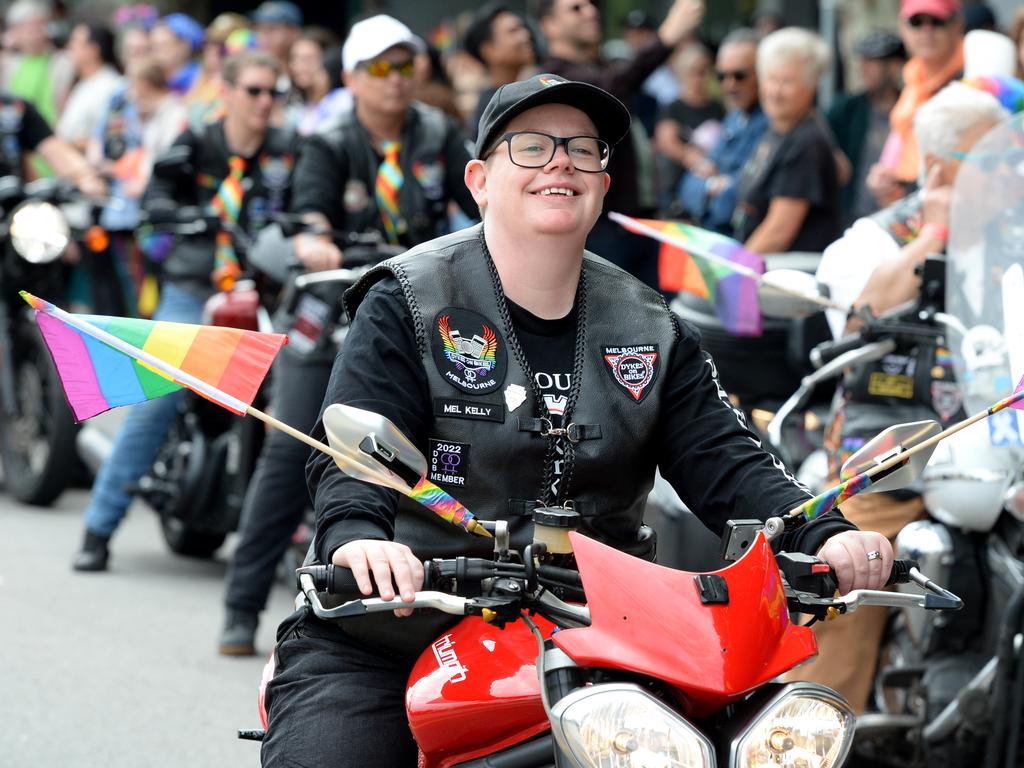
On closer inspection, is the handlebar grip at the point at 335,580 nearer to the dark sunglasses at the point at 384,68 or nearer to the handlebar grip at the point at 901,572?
the handlebar grip at the point at 901,572

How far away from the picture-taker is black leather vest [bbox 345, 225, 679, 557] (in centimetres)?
317

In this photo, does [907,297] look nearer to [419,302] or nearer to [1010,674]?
[1010,674]

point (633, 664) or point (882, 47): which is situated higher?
point (882, 47)

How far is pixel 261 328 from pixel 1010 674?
3427 millimetres

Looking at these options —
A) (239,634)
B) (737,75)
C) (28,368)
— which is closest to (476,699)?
(239,634)

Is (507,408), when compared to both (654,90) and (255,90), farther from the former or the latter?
(654,90)

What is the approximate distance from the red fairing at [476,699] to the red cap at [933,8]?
16.9ft

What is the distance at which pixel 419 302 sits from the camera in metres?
3.26

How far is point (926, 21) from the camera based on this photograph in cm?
743

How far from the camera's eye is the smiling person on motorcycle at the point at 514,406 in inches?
123

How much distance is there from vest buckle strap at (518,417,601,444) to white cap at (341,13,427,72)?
3.42 meters

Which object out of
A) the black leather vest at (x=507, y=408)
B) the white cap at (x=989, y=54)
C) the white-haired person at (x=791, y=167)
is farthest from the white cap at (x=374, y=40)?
the black leather vest at (x=507, y=408)

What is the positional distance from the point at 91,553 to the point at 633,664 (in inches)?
223

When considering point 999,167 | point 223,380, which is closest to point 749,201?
point 999,167
